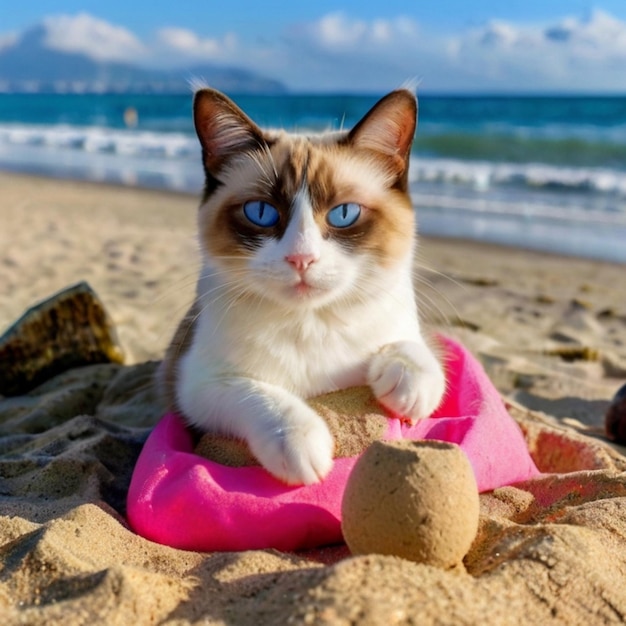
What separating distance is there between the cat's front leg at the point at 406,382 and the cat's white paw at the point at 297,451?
261 mm

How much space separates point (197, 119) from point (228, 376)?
79cm

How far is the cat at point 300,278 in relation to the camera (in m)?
1.99

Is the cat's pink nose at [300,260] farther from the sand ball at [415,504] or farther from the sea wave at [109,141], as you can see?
the sea wave at [109,141]

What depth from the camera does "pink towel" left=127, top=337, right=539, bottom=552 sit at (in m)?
1.84

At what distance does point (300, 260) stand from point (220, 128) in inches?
23.2

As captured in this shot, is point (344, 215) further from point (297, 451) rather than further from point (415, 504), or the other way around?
point (415, 504)

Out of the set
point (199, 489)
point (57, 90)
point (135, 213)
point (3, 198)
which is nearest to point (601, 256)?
point (135, 213)

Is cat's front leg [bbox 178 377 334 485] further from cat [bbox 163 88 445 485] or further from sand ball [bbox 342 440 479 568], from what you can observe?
sand ball [bbox 342 440 479 568]

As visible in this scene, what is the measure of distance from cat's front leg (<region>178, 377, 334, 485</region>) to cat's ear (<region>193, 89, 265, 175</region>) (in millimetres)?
707

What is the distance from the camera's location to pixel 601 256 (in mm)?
7047

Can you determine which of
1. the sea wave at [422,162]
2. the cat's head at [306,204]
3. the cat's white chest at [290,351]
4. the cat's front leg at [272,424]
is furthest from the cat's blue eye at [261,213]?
the sea wave at [422,162]

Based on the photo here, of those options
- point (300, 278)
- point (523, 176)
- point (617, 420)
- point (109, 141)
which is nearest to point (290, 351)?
A: point (300, 278)

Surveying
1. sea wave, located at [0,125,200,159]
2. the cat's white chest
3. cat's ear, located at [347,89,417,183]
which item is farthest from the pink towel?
sea wave, located at [0,125,200,159]

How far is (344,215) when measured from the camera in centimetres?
208
